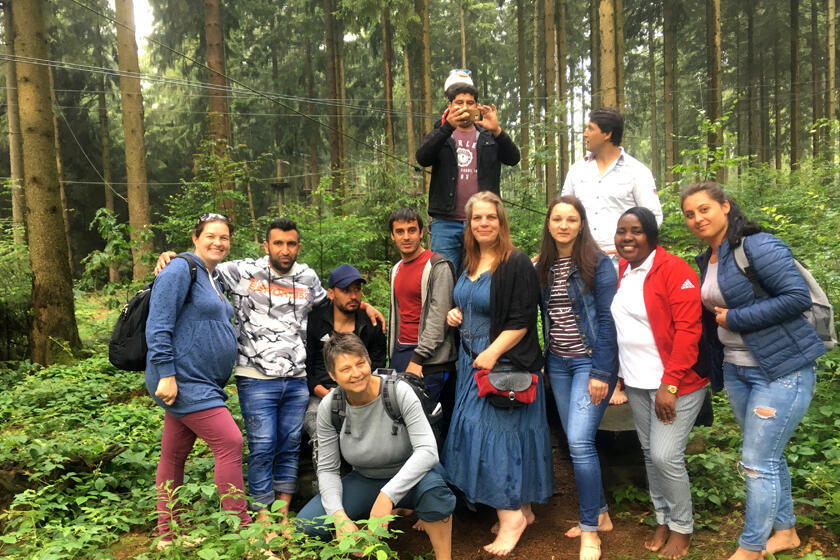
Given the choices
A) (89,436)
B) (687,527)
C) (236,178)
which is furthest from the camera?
(236,178)

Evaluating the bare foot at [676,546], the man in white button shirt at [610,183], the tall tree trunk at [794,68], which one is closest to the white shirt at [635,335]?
the man in white button shirt at [610,183]

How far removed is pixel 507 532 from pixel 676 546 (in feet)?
3.37

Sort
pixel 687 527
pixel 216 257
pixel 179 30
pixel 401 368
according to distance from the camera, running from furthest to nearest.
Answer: pixel 179 30 < pixel 401 368 < pixel 216 257 < pixel 687 527

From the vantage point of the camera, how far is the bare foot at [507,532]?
12.1ft

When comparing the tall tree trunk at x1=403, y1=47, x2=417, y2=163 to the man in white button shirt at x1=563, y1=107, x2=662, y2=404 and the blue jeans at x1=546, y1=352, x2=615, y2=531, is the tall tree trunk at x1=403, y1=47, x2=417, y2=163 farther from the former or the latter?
the blue jeans at x1=546, y1=352, x2=615, y2=531

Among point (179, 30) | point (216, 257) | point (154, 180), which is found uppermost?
point (179, 30)

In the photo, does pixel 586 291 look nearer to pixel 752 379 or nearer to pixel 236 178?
pixel 752 379

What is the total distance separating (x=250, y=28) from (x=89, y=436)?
2373cm

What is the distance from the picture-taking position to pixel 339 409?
3504 mm

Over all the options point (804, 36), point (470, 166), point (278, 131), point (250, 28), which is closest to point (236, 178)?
point (470, 166)

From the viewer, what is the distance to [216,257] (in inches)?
147

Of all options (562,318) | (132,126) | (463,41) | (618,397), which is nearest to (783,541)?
(618,397)

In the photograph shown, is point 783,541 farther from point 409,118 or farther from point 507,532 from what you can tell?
point 409,118

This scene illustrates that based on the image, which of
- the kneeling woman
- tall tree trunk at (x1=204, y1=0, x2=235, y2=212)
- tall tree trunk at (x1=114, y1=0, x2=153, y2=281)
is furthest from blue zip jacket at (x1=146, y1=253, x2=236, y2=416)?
tall tree trunk at (x1=114, y1=0, x2=153, y2=281)
